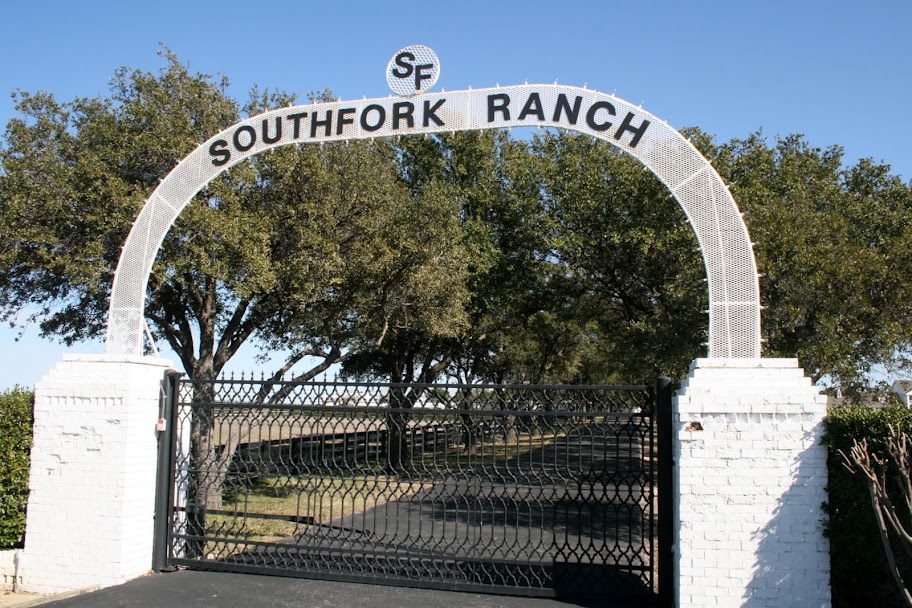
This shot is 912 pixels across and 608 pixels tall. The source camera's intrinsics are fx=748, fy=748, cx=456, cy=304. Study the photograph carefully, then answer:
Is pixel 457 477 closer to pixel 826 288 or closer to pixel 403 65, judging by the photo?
pixel 403 65

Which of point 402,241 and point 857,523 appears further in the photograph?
point 402,241

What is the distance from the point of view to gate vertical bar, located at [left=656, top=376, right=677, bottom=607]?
22.3ft

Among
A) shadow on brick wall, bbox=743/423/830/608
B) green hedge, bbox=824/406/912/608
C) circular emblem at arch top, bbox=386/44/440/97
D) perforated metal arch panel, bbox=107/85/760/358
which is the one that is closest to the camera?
green hedge, bbox=824/406/912/608

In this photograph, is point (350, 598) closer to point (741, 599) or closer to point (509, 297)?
point (741, 599)

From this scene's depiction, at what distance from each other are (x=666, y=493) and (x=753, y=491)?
82cm

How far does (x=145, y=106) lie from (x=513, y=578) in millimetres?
9966

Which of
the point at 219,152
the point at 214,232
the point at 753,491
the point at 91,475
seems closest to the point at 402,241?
the point at 214,232

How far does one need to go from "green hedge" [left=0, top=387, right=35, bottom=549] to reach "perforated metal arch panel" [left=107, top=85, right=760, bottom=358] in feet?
4.18

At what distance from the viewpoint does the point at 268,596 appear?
7.13 meters

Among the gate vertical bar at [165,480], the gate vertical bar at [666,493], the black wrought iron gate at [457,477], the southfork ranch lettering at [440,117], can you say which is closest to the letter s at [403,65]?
the southfork ranch lettering at [440,117]

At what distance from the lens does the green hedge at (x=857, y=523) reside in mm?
5969

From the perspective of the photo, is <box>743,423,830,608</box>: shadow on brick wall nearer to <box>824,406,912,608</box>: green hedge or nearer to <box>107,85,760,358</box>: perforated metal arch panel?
Result: <box>824,406,912,608</box>: green hedge

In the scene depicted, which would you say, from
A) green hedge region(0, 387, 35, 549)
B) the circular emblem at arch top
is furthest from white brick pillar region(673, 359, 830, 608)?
green hedge region(0, 387, 35, 549)

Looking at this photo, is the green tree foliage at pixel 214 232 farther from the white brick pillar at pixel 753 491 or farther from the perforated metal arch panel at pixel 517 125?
the white brick pillar at pixel 753 491
